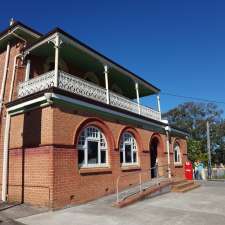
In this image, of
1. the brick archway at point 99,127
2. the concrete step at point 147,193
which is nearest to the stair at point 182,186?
the concrete step at point 147,193

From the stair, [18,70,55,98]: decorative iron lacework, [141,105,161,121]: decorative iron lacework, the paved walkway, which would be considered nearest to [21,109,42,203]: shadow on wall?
[18,70,55,98]: decorative iron lacework

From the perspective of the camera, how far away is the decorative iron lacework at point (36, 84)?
12250mm

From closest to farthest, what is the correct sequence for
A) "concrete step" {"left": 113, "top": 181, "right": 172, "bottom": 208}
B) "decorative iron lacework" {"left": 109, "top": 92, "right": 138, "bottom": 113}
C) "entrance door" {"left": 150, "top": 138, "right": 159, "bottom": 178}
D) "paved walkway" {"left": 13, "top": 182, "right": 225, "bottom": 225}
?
1. "paved walkway" {"left": 13, "top": 182, "right": 225, "bottom": 225}
2. "concrete step" {"left": 113, "top": 181, "right": 172, "bottom": 208}
3. "decorative iron lacework" {"left": 109, "top": 92, "right": 138, "bottom": 113}
4. "entrance door" {"left": 150, "top": 138, "right": 159, "bottom": 178}

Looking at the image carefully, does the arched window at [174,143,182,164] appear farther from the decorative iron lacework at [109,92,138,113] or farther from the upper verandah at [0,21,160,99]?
the upper verandah at [0,21,160,99]

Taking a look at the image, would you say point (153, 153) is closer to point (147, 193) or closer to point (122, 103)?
point (122, 103)

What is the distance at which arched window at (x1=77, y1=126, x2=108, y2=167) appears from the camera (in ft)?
42.0

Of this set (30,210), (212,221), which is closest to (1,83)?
(30,210)

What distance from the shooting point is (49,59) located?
1521 centimetres

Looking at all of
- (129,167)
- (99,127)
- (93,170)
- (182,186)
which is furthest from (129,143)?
(93,170)

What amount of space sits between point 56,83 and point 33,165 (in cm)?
325

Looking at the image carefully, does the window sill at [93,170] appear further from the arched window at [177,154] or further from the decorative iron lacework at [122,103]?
the arched window at [177,154]

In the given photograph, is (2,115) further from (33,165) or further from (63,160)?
(63,160)

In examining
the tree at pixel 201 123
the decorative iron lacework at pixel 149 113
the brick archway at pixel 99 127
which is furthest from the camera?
the tree at pixel 201 123

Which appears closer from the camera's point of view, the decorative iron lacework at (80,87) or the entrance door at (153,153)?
the decorative iron lacework at (80,87)
